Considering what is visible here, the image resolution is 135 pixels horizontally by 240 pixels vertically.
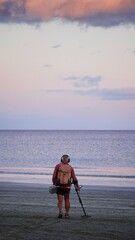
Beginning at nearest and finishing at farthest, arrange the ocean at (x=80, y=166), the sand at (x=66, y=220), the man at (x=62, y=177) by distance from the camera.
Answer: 1. the sand at (x=66, y=220)
2. the man at (x=62, y=177)
3. the ocean at (x=80, y=166)

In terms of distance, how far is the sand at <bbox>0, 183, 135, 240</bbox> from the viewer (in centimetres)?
1077

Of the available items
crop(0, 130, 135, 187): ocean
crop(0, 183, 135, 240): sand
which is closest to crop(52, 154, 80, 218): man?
crop(0, 183, 135, 240): sand

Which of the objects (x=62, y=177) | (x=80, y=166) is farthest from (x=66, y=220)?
(x=80, y=166)

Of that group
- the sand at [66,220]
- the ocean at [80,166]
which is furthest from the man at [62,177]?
the ocean at [80,166]

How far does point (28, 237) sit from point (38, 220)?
8.01 ft

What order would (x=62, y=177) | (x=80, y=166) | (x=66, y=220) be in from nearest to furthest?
(x=66, y=220)
(x=62, y=177)
(x=80, y=166)

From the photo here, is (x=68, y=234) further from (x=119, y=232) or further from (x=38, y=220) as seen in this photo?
(x=38, y=220)

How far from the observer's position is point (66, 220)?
514 inches

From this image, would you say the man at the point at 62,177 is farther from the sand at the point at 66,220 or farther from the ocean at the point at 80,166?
the ocean at the point at 80,166

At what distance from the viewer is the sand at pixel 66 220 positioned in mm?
10773

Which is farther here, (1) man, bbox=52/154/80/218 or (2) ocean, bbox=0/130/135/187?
(2) ocean, bbox=0/130/135/187

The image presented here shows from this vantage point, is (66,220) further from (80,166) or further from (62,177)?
(80,166)

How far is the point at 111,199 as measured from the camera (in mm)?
19672

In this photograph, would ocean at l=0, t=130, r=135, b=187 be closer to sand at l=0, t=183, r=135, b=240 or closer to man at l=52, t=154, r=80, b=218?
sand at l=0, t=183, r=135, b=240
